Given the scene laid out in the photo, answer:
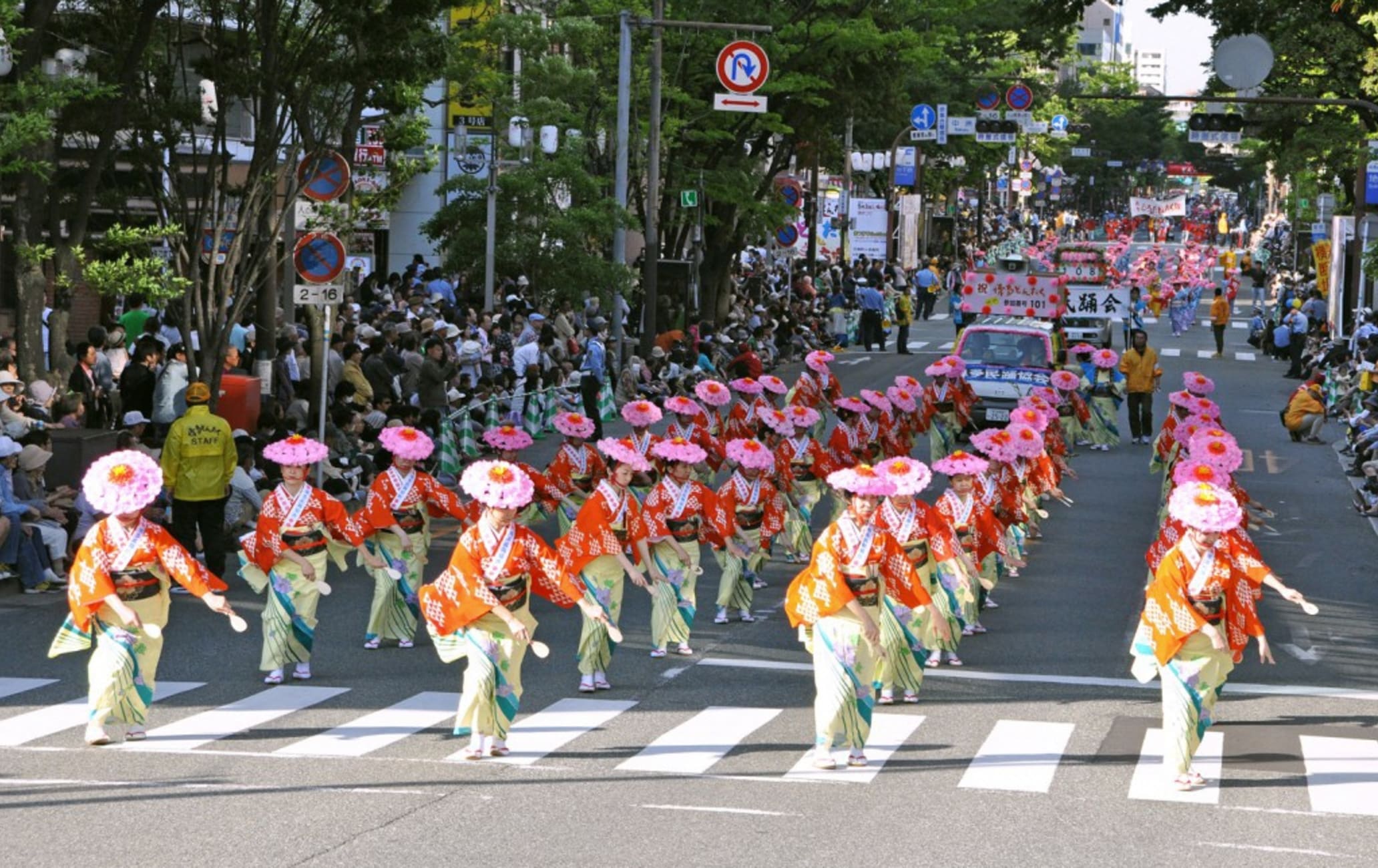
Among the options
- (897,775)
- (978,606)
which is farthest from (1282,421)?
(897,775)

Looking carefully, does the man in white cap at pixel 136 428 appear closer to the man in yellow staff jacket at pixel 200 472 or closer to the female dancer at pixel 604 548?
the man in yellow staff jacket at pixel 200 472

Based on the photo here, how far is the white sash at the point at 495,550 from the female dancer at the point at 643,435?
5.13 meters

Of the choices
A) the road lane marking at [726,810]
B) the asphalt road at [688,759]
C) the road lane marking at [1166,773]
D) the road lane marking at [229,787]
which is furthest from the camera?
the road lane marking at [1166,773]

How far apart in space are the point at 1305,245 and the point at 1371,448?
5986cm

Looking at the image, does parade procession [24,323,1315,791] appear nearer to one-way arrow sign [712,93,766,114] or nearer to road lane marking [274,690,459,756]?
road lane marking [274,690,459,756]

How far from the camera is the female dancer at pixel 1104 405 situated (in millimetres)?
30781

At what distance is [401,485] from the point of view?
609 inches

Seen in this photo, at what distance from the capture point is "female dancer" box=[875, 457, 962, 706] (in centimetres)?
1329

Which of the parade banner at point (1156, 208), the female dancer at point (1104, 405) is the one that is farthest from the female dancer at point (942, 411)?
the parade banner at point (1156, 208)

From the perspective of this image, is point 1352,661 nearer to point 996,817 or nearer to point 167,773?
point 996,817

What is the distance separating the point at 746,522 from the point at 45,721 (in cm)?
656

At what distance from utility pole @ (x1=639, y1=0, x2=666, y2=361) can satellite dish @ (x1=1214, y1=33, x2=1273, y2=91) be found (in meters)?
11.4

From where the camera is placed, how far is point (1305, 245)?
8294 cm

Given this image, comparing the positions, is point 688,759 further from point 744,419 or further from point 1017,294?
point 1017,294
